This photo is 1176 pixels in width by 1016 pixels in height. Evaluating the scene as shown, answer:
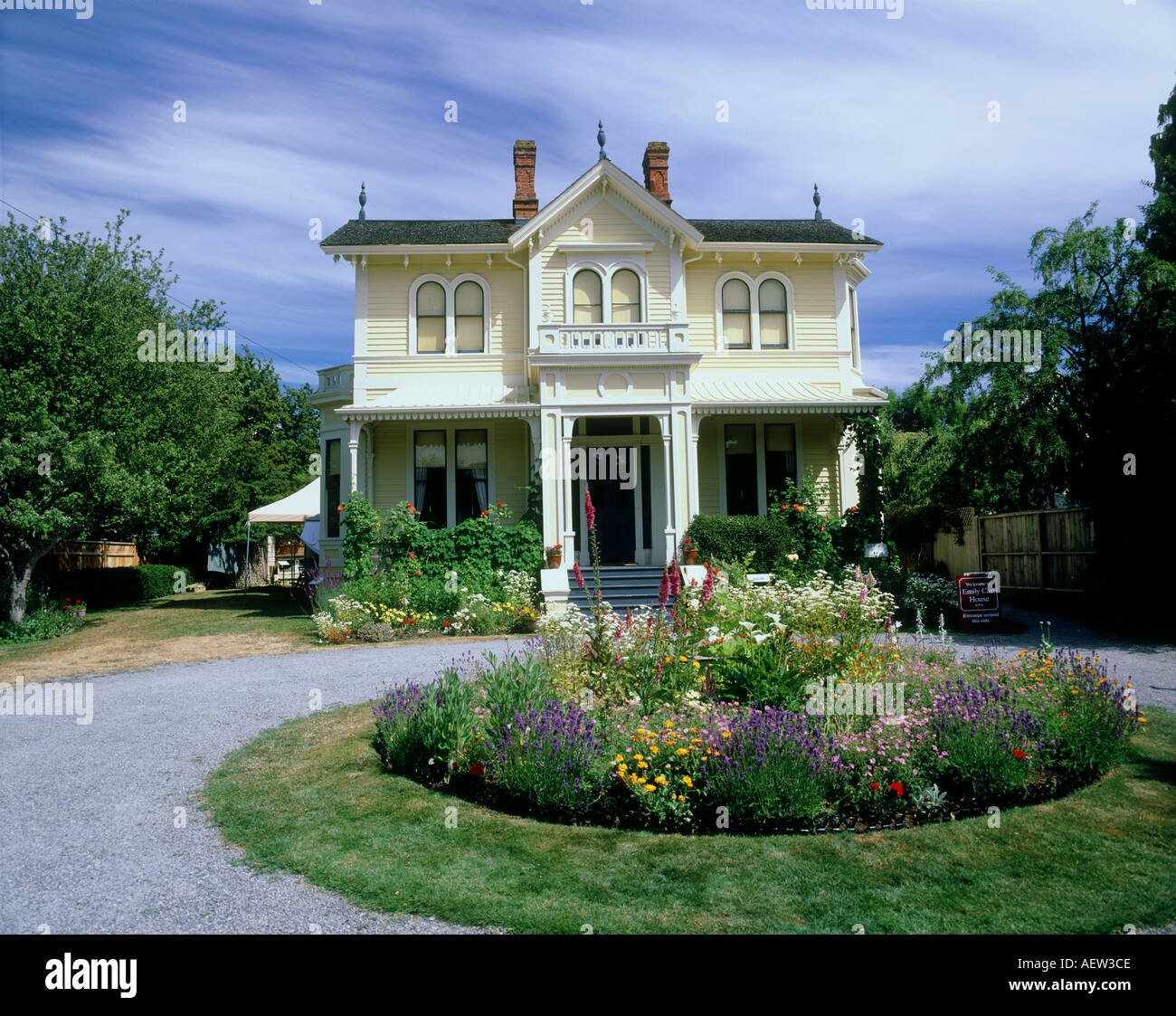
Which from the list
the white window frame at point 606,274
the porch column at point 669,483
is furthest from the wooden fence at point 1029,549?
the white window frame at point 606,274

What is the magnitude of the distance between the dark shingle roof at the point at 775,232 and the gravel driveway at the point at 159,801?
1189 cm

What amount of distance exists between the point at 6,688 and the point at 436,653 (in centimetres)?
607

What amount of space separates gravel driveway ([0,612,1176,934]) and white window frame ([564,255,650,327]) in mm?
10274

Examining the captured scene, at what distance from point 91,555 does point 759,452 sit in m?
20.6

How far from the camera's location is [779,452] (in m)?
20.1

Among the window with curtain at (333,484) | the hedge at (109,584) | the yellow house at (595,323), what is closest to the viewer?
the yellow house at (595,323)

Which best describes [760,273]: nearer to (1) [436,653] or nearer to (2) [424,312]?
(2) [424,312]

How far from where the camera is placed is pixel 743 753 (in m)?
5.47

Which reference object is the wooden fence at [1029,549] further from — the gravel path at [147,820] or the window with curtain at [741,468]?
the gravel path at [147,820]

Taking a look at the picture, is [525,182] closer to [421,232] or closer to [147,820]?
[421,232]

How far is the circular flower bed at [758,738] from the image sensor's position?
5.42 m

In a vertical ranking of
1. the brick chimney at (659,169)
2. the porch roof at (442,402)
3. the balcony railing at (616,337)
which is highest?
the brick chimney at (659,169)

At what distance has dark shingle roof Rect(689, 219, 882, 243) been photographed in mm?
19984

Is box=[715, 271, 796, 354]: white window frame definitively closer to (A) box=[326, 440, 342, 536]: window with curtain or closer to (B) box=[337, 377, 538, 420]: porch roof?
(B) box=[337, 377, 538, 420]: porch roof
